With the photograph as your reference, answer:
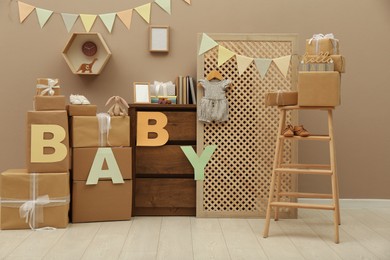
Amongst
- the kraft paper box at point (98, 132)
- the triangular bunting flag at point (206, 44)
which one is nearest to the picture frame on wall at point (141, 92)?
the kraft paper box at point (98, 132)

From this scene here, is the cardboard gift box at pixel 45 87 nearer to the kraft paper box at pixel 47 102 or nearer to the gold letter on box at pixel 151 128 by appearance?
the kraft paper box at pixel 47 102

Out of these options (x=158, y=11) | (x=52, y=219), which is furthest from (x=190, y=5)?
(x=52, y=219)

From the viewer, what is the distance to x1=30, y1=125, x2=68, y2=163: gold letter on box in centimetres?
381

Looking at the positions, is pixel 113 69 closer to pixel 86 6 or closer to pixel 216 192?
pixel 86 6

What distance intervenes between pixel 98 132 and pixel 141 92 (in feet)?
1.61

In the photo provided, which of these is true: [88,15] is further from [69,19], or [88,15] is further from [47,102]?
[47,102]

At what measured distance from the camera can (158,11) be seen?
4.57 metres

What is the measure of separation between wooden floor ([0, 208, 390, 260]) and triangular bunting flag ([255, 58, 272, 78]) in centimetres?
101

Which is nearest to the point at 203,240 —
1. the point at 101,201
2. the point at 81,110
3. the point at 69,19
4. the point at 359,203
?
the point at 101,201

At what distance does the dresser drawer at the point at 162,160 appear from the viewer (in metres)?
4.25

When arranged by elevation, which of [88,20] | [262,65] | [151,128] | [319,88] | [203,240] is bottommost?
[203,240]

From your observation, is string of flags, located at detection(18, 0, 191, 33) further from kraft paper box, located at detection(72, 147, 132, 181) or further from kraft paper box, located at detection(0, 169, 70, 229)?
kraft paper box, located at detection(0, 169, 70, 229)

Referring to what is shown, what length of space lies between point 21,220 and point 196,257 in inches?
50.5

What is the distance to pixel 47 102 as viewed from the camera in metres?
3.86
